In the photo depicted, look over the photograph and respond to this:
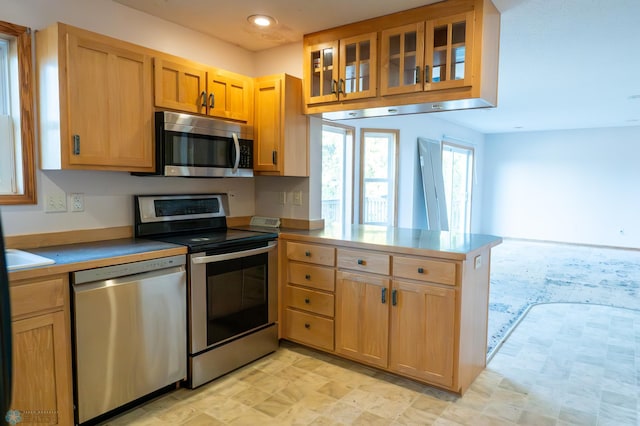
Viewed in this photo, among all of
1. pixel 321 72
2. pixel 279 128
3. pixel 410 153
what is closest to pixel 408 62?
pixel 321 72

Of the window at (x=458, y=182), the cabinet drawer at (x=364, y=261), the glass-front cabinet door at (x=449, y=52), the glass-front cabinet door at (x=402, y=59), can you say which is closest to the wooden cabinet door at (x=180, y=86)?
the glass-front cabinet door at (x=402, y=59)

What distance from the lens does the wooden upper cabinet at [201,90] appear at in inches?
100

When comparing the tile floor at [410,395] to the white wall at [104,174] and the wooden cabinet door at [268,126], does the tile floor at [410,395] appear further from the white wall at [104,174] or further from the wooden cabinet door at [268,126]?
the wooden cabinet door at [268,126]

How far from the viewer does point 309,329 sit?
2939 millimetres

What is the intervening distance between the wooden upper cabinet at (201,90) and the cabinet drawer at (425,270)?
1.59m

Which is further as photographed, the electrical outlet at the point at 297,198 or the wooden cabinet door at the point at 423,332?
the electrical outlet at the point at 297,198

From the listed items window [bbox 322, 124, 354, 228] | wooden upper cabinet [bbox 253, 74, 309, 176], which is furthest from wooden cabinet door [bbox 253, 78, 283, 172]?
window [bbox 322, 124, 354, 228]

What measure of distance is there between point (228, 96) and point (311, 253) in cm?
128

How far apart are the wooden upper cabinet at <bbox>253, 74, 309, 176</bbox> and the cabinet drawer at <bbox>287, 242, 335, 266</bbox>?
56 cm

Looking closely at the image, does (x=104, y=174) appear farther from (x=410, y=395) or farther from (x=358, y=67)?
(x=410, y=395)

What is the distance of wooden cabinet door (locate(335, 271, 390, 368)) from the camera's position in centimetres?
257

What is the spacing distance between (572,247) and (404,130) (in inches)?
184

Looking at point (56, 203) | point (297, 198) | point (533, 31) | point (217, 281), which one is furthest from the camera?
point (297, 198)

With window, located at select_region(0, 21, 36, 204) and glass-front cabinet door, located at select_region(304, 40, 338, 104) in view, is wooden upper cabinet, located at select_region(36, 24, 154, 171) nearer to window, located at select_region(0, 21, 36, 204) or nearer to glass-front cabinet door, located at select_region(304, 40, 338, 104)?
window, located at select_region(0, 21, 36, 204)
